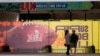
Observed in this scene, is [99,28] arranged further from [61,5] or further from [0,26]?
[0,26]

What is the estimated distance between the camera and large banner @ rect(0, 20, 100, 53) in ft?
71.9

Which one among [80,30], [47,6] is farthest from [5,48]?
[80,30]

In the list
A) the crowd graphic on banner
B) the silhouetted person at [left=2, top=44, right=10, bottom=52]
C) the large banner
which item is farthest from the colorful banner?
the silhouetted person at [left=2, top=44, right=10, bottom=52]

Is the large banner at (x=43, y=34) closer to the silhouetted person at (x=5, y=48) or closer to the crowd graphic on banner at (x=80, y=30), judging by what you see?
the crowd graphic on banner at (x=80, y=30)

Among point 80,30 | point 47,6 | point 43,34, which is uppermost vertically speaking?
point 47,6

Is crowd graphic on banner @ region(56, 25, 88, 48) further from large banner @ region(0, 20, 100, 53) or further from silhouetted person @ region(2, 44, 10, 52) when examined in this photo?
silhouetted person @ region(2, 44, 10, 52)

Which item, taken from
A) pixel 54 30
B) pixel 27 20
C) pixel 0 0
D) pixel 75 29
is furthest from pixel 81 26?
pixel 0 0

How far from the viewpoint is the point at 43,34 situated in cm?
2220

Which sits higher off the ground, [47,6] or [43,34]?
[47,6]

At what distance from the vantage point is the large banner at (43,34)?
21.9m

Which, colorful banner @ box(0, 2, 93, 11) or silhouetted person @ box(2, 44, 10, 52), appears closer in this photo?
colorful banner @ box(0, 2, 93, 11)

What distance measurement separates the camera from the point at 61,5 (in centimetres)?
2122

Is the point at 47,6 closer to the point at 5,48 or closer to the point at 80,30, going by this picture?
the point at 80,30

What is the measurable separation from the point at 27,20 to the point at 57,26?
2014mm
